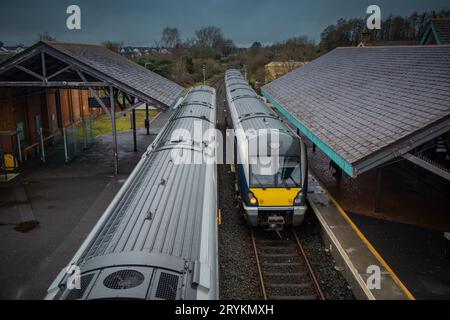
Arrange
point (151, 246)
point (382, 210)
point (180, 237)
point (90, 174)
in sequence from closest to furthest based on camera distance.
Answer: point (151, 246) < point (180, 237) < point (382, 210) < point (90, 174)

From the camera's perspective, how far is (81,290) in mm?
4430

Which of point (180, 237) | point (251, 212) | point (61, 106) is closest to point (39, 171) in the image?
point (61, 106)

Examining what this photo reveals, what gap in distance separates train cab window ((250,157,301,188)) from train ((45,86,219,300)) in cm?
182

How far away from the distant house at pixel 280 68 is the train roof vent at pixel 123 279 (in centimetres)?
3613

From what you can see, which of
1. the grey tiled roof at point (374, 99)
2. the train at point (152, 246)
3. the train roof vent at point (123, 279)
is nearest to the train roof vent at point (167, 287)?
the train at point (152, 246)

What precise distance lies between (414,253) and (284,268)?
10.3 ft

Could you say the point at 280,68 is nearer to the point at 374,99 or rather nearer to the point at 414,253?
the point at 374,99

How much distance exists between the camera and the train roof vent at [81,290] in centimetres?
434

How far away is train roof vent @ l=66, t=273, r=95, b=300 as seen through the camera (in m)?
4.34

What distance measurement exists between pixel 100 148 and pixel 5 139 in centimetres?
442

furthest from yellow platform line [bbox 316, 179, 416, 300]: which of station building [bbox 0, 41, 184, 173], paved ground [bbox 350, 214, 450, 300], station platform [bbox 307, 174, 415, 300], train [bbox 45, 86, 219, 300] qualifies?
station building [bbox 0, 41, 184, 173]

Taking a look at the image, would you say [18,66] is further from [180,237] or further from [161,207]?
[180,237]

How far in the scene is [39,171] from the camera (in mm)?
15961

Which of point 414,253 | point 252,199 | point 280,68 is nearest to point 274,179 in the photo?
point 252,199
